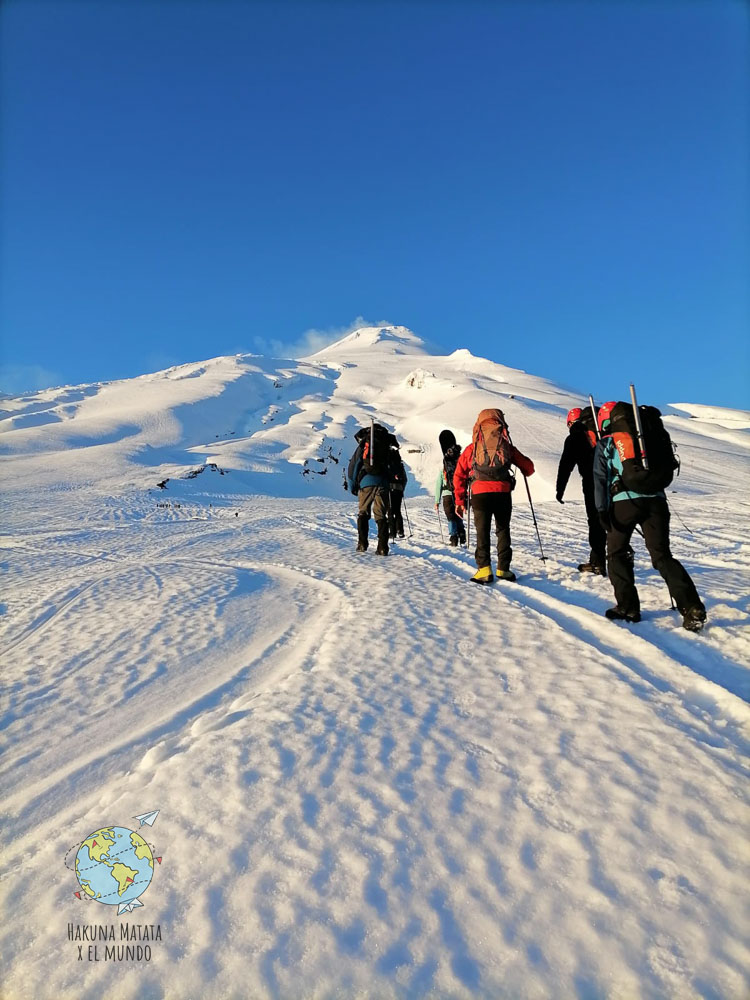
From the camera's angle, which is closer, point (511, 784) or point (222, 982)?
point (222, 982)

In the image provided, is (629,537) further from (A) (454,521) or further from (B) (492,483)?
(A) (454,521)

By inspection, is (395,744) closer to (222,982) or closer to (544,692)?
(544,692)

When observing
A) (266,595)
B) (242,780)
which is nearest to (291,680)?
(242,780)

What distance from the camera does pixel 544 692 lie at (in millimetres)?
3131

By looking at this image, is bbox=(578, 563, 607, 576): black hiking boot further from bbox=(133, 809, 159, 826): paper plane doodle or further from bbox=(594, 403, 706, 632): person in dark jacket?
bbox=(133, 809, 159, 826): paper plane doodle

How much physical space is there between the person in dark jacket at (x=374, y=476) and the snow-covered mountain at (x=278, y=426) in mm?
17854

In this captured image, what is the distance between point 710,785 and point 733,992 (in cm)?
90

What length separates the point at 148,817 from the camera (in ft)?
7.18

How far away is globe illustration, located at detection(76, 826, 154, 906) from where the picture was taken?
1886 mm

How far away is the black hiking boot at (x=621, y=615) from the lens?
4380 mm

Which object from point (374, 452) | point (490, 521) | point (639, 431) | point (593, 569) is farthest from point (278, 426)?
point (639, 431)

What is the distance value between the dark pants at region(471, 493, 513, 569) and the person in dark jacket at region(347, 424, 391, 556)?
2397mm

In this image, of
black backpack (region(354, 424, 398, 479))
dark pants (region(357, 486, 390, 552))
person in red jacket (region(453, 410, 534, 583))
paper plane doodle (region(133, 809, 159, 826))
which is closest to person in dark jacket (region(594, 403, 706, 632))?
person in red jacket (region(453, 410, 534, 583))

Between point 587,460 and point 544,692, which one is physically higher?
point 587,460
